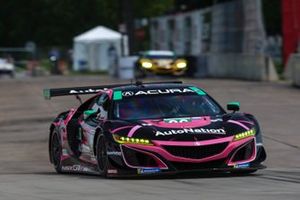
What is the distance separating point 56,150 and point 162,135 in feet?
10.2

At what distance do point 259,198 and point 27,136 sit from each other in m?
11.0

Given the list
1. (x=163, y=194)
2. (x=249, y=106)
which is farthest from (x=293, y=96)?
(x=163, y=194)

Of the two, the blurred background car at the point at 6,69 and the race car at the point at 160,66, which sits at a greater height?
the race car at the point at 160,66

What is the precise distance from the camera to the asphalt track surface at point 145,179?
951 cm

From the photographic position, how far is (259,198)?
8.98 m

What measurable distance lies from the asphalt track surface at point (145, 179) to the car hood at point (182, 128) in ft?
1.77

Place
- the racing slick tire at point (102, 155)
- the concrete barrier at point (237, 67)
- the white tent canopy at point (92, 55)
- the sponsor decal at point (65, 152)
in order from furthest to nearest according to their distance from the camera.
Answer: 1. the white tent canopy at point (92, 55)
2. the concrete barrier at point (237, 67)
3. the sponsor decal at point (65, 152)
4. the racing slick tire at point (102, 155)

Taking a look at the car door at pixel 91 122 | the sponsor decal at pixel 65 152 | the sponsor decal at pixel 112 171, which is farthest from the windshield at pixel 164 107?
the sponsor decal at pixel 65 152

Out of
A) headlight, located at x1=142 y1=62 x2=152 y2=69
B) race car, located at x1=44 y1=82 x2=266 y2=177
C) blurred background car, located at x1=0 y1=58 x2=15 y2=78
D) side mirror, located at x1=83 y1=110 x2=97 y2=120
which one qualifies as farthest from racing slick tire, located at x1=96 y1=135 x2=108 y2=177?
blurred background car, located at x1=0 y1=58 x2=15 y2=78

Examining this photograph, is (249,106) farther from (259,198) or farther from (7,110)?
(259,198)

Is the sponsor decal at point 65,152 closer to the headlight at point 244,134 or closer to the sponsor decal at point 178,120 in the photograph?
the sponsor decal at point 178,120

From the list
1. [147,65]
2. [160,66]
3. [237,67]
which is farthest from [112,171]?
[160,66]

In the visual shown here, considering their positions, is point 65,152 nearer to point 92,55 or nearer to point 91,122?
point 91,122

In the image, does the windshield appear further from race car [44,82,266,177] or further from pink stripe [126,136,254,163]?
pink stripe [126,136,254,163]
